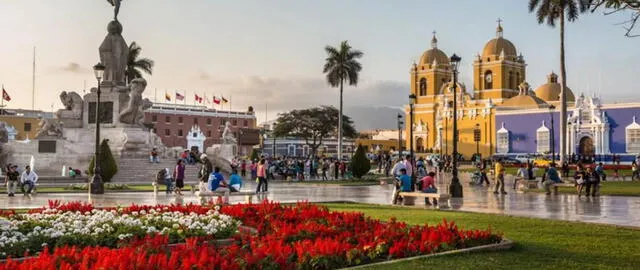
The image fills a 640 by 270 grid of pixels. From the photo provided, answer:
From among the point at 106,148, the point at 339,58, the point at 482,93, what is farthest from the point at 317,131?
the point at 106,148

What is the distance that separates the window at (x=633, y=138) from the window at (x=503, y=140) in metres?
13.6

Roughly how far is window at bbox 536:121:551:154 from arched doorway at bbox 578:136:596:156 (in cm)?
288

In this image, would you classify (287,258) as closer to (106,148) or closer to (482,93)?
(106,148)

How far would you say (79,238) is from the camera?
8.33m

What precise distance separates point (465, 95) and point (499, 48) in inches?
296

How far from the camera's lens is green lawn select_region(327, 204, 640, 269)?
764 centimetres

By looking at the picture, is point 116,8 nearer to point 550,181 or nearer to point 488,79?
point 550,181

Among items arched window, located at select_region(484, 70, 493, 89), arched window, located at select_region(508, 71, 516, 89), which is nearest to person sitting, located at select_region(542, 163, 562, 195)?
arched window, located at select_region(484, 70, 493, 89)

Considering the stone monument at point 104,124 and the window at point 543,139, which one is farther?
the window at point 543,139

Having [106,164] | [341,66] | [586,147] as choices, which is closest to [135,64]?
[341,66]

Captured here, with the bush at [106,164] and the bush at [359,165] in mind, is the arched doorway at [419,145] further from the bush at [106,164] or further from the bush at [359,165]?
the bush at [106,164]

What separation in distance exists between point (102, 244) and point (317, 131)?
72.1m

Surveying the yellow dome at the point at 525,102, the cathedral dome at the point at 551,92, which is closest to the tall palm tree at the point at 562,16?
the yellow dome at the point at 525,102

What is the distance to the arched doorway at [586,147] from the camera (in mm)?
61625
